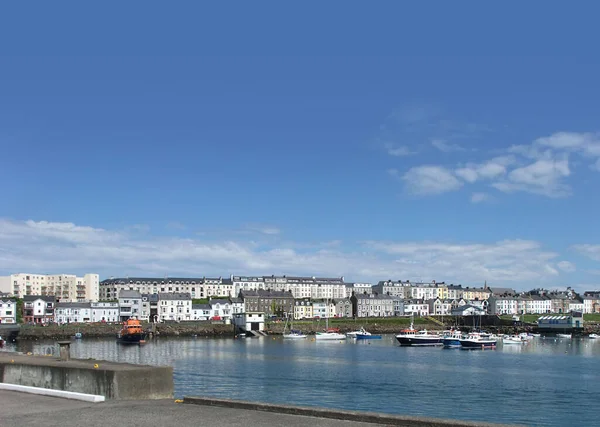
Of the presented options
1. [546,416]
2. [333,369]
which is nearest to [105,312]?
[333,369]

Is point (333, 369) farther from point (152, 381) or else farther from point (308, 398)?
point (152, 381)

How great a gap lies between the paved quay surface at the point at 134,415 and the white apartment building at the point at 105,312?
532ft

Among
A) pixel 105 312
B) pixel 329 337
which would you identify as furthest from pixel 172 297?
pixel 329 337

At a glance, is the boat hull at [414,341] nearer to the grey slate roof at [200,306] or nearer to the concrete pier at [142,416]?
the grey slate roof at [200,306]

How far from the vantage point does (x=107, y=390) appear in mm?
15547

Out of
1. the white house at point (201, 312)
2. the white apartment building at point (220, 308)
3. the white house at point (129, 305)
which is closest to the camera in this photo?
the white house at point (129, 305)

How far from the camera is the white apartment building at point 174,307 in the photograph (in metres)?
175

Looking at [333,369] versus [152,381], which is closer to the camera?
[152,381]

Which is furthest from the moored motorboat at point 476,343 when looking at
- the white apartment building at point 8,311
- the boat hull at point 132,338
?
the white apartment building at point 8,311

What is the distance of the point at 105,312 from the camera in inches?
6722

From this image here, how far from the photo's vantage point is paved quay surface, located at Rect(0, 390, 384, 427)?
40.3ft

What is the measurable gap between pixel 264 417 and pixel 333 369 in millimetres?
54666

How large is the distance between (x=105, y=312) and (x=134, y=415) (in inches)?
6563

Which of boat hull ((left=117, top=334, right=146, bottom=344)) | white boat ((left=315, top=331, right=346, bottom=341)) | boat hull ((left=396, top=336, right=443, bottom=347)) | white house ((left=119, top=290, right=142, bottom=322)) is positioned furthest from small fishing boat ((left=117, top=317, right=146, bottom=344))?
white house ((left=119, top=290, right=142, bottom=322))
